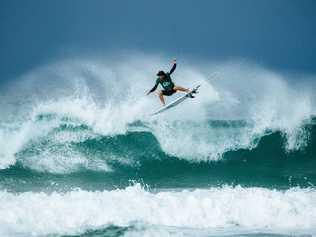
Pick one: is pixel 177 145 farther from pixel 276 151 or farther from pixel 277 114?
pixel 277 114

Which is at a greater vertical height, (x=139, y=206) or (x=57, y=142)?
(x=57, y=142)

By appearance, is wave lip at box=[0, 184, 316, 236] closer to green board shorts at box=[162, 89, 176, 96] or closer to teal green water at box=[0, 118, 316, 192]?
teal green water at box=[0, 118, 316, 192]

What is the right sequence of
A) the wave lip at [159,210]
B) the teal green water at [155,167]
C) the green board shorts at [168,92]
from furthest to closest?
the teal green water at [155,167] < the green board shorts at [168,92] < the wave lip at [159,210]

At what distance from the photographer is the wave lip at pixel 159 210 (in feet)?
28.5

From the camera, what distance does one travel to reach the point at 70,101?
16.9 metres

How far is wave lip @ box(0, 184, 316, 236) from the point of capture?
867 centimetres

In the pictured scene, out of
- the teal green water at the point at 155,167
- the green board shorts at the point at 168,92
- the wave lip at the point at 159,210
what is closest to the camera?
the wave lip at the point at 159,210

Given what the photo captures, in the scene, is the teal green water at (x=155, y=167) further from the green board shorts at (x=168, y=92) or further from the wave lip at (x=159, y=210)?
the green board shorts at (x=168, y=92)

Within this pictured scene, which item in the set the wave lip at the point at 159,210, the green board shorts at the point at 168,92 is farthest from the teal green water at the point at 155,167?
the green board shorts at the point at 168,92

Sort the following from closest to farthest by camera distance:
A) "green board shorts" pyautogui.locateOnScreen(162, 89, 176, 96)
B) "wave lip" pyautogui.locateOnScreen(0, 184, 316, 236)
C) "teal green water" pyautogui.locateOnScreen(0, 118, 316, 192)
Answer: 1. "wave lip" pyautogui.locateOnScreen(0, 184, 316, 236)
2. "green board shorts" pyautogui.locateOnScreen(162, 89, 176, 96)
3. "teal green water" pyautogui.locateOnScreen(0, 118, 316, 192)

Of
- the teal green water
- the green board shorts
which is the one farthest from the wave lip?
the green board shorts

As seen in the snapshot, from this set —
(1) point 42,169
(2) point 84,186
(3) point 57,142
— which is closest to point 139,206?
(2) point 84,186

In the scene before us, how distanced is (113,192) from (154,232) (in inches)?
111

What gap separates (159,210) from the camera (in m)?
9.48
